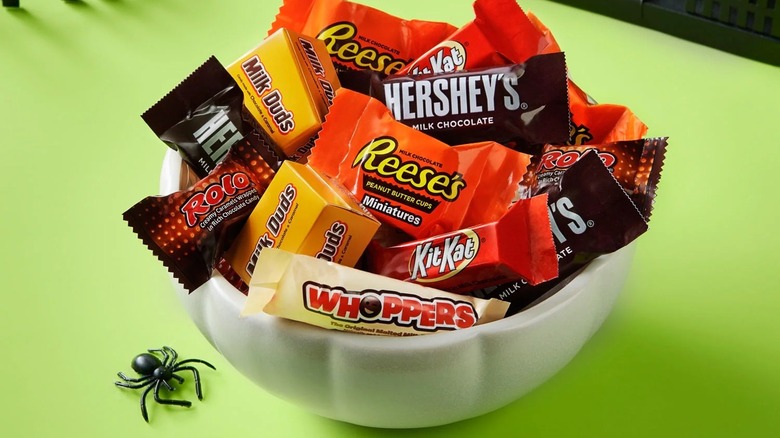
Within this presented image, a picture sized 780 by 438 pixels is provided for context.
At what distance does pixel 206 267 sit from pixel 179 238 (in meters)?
0.05

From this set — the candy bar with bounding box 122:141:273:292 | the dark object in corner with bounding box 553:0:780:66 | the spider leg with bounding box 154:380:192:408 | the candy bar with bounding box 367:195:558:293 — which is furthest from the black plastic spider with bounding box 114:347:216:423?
the dark object in corner with bounding box 553:0:780:66

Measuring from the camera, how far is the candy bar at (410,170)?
1127 mm

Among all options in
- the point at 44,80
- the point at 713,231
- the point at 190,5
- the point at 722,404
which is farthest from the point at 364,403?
the point at 190,5

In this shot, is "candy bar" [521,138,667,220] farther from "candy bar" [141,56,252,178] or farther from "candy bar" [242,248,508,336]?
"candy bar" [141,56,252,178]

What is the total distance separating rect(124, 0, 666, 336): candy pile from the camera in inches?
40.1

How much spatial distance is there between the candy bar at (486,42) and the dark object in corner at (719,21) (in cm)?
65

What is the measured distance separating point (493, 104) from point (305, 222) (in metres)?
0.29

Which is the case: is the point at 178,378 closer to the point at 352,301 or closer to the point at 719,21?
the point at 352,301

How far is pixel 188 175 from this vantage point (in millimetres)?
1168

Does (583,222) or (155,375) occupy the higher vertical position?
(583,222)

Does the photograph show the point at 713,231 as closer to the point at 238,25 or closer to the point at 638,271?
the point at 638,271

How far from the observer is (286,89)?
1.21 metres

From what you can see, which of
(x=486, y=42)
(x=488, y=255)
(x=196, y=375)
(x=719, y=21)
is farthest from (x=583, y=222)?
(x=719, y=21)

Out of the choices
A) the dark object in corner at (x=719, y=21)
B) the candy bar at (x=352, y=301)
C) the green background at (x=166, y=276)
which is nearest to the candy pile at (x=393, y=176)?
the candy bar at (x=352, y=301)
